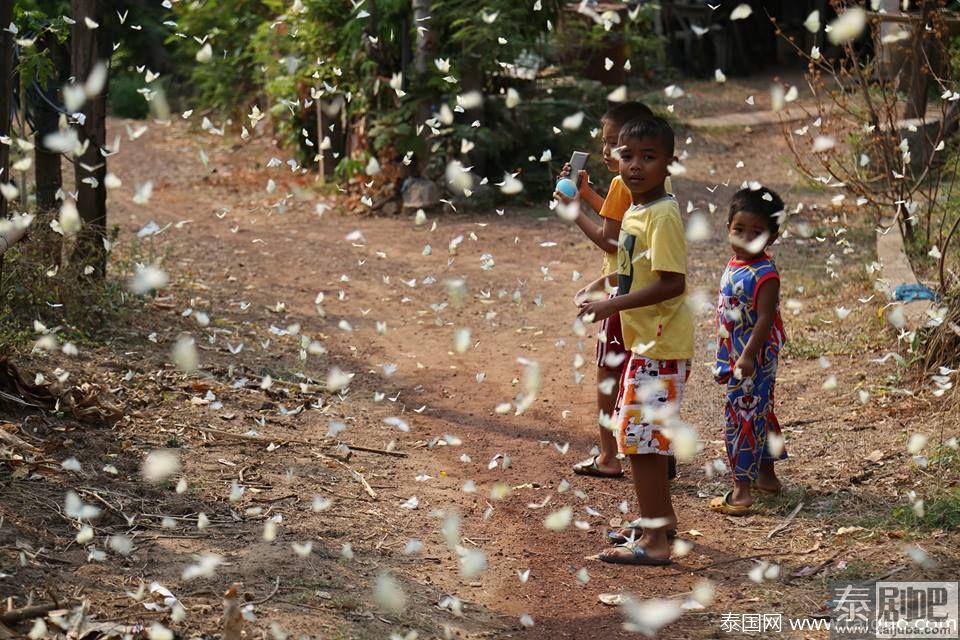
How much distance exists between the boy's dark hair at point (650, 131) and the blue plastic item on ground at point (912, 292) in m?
2.58

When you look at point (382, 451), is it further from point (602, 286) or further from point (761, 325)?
point (761, 325)

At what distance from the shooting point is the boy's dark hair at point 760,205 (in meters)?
4.19

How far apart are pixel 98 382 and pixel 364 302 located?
8.80ft

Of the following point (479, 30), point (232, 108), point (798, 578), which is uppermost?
point (479, 30)

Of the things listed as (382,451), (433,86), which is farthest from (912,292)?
(433,86)

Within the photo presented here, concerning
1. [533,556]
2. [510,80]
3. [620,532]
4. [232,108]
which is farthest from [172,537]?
[232,108]

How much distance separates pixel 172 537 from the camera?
373 cm

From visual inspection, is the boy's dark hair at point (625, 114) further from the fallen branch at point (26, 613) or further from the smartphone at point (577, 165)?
the fallen branch at point (26, 613)

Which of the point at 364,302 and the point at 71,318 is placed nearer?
the point at 71,318

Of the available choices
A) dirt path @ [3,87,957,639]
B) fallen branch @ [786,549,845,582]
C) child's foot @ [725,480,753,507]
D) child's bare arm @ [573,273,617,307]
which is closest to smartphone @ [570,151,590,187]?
child's bare arm @ [573,273,617,307]

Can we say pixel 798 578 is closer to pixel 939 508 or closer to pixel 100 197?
pixel 939 508

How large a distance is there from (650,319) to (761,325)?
53 centimetres

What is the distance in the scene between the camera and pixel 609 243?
14.8 ft

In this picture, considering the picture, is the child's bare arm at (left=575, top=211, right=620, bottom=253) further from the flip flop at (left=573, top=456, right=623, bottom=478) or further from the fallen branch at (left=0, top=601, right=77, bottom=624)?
the fallen branch at (left=0, top=601, right=77, bottom=624)
